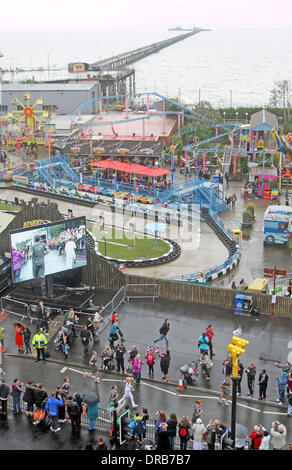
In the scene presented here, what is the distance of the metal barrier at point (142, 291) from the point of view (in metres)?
27.3

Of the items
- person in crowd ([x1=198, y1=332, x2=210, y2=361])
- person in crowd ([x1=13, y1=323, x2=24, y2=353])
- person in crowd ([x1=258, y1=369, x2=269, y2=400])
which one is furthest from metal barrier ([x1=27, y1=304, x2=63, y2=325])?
person in crowd ([x1=258, y1=369, x2=269, y2=400])

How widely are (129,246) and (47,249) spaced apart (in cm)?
1119

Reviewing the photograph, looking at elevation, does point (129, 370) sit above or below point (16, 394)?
below

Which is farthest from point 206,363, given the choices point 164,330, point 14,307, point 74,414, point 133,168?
point 133,168

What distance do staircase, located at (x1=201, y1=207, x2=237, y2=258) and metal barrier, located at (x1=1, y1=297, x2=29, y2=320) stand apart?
14.1 m

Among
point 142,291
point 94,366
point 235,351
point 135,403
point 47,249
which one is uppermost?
point 47,249

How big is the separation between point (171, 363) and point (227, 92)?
168 m

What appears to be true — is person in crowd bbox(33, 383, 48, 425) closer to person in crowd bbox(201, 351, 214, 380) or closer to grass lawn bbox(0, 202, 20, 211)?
person in crowd bbox(201, 351, 214, 380)

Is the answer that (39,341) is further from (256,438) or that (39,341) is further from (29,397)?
(256,438)

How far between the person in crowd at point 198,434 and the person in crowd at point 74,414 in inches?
124

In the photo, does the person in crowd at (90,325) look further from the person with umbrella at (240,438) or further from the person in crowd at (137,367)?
the person with umbrella at (240,438)

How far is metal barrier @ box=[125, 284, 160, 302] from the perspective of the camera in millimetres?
27328

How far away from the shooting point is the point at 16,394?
16906 millimetres

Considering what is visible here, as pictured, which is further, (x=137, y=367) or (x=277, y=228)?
(x=277, y=228)
